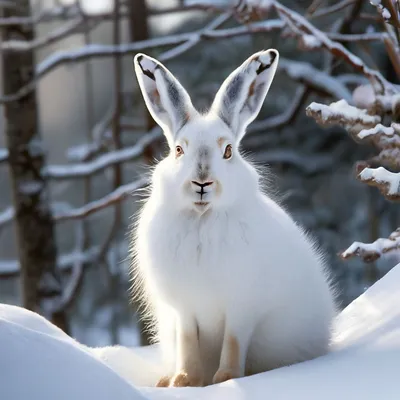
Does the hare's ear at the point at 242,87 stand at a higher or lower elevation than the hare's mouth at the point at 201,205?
higher

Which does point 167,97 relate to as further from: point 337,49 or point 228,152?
point 337,49

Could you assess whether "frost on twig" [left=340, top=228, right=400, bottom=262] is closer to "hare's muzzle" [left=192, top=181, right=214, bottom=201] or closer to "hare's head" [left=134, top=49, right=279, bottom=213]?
"hare's head" [left=134, top=49, right=279, bottom=213]

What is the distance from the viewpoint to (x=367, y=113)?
2.99 meters

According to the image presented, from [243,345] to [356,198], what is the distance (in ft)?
27.5

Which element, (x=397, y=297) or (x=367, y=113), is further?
(x=367, y=113)

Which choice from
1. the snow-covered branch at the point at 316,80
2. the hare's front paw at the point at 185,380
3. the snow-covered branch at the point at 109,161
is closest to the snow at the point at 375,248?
the hare's front paw at the point at 185,380

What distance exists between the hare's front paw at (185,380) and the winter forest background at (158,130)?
699 mm

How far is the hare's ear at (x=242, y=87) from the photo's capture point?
2.74 meters

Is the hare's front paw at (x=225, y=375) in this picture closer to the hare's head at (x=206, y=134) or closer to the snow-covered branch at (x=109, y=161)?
the hare's head at (x=206, y=134)

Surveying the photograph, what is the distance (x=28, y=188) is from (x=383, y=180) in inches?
149

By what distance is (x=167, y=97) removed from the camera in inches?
107

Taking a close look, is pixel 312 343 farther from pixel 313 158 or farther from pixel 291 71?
pixel 313 158

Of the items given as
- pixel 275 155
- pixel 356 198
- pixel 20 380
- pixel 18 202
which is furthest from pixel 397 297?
pixel 356 198

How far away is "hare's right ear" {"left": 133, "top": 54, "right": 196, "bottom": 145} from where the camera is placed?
108 inches
